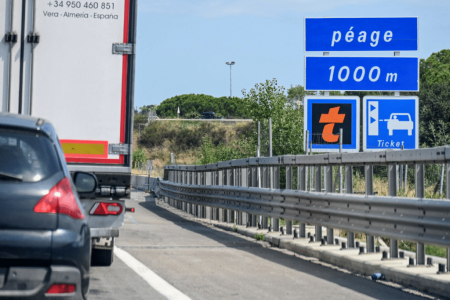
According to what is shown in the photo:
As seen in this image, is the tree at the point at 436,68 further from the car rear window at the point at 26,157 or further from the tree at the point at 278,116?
the car rear window at the point at 26,157

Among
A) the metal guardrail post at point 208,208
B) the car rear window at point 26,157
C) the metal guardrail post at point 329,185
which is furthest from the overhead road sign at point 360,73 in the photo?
the car rear window at point 26,157

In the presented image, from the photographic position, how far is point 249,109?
35.0 metres

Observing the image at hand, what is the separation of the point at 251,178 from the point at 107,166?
246 inches

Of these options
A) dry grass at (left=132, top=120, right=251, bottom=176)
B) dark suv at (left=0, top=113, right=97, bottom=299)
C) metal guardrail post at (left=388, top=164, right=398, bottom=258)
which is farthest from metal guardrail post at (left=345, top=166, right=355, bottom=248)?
dry grass at (left=132, top=120, right=251, bottom=176)

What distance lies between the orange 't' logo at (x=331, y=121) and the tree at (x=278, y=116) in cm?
706

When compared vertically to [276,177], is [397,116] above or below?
above

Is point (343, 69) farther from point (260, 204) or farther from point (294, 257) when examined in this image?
point (294, 257)

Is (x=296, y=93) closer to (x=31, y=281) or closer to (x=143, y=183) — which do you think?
(x=143, y=183)

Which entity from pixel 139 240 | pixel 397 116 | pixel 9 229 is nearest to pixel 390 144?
pixel 397 116

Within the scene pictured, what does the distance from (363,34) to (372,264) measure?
39.6ft

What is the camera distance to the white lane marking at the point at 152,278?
6770 millimetres

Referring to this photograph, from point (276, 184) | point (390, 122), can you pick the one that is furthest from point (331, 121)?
point (276, 184)

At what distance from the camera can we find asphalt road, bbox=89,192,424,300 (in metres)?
6.94

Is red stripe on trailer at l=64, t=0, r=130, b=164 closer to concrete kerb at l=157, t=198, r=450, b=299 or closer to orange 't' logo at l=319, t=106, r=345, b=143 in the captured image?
concrete kerb at l=157, t=198, r=450, b=299
